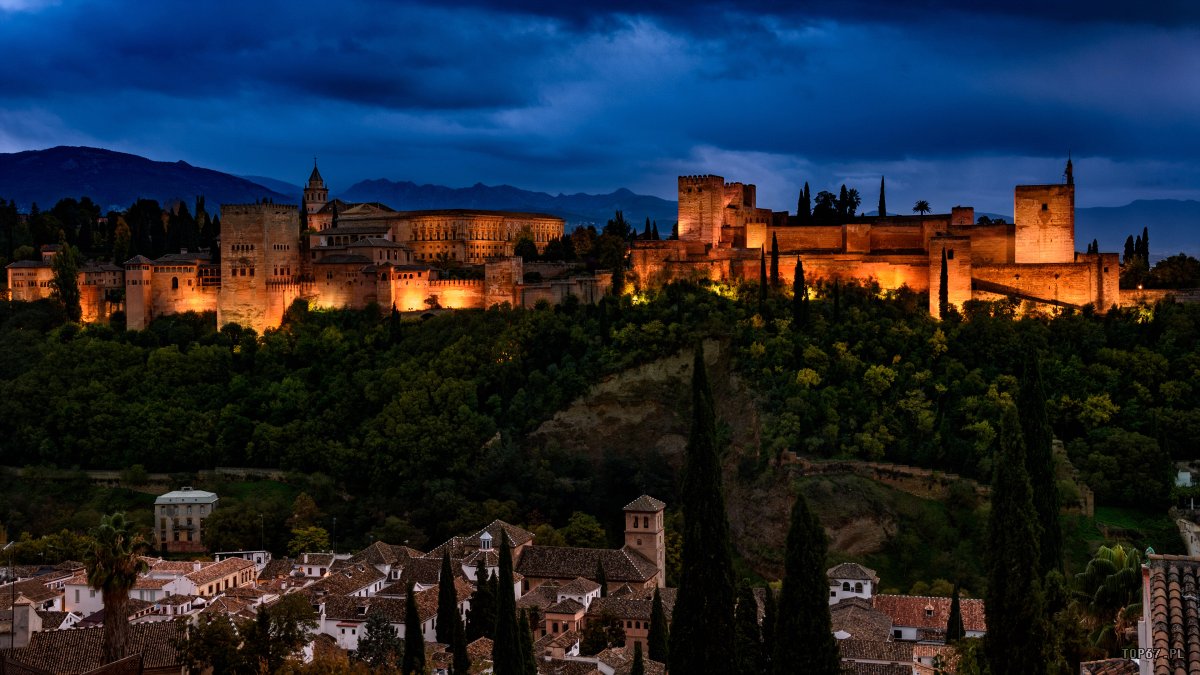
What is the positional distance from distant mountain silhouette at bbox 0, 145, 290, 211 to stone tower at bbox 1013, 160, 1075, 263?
117457 mm

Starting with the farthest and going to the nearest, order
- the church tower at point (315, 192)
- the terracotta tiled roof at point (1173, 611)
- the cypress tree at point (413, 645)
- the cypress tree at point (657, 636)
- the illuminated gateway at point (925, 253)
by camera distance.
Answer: the church tower at point (315, 192) < the illuminated gateway at point (925, 253) < the cypress tree at point (657, 636) < the cypress tree at point (413, 645) < the terracotta tiled roof at point (1173, 611)

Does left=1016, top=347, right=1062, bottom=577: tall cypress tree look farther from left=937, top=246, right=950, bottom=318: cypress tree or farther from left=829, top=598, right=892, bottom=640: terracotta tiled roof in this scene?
left=937, top=246, right=950, bottom=318: cypress tree

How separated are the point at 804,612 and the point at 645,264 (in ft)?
116

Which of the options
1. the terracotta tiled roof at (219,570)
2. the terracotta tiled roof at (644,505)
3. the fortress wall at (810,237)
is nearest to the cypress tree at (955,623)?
the terracotta tiled roof at (644,505)

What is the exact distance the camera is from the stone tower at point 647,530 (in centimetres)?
3862

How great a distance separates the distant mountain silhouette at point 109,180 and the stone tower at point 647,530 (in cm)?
12472

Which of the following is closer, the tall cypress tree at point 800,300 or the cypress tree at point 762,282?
the tall cypress tree at point 800,300

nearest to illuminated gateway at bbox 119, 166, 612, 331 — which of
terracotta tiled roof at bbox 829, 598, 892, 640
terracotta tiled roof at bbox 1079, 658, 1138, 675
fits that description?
terracotta tiled roof at bbox 829, 598, 892, 640

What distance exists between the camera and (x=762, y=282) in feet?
165

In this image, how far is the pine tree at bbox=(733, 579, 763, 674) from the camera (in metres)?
21.9

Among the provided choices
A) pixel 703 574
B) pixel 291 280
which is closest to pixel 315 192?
pixel 291 280

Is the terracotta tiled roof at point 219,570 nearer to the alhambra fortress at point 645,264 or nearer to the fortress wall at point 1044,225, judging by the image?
the alhambra fortress at point 645,264

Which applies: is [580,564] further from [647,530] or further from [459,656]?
[459,656]

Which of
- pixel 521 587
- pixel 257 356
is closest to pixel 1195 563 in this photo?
pixel 521 587
